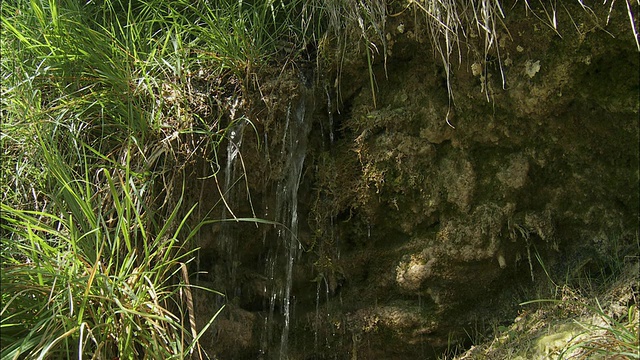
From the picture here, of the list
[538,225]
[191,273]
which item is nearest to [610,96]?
[538,225]

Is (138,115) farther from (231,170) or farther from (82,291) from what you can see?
(82,291)

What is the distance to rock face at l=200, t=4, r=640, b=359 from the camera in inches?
86.1

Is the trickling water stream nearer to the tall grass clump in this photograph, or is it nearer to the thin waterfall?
the thin waterfall

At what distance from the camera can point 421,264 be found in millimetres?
2385

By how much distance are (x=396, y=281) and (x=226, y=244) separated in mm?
706

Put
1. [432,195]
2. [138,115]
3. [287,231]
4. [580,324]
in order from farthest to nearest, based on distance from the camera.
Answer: [287,231] → [432,195] → [138,115] → [580,324]

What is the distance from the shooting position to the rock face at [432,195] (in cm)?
219

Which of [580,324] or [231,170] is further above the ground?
[231,170]

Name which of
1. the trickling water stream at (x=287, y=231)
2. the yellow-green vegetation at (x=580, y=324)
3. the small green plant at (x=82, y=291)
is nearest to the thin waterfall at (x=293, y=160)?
the trickling water stream at (x=287, y=231)

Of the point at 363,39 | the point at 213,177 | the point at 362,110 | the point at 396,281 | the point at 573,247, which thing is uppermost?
the point at 363,39

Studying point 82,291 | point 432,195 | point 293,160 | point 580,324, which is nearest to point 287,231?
point 293,160

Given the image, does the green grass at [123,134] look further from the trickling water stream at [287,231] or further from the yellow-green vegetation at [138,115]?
the trickling water stream at [287,231]

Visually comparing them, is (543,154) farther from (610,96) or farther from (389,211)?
(389,211)

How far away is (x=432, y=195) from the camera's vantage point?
2.38 meters
